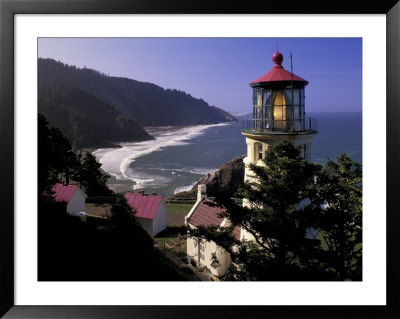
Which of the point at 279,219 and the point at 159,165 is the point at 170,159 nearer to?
the point at 159,165

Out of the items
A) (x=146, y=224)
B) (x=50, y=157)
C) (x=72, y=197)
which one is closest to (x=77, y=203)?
(x=72, y=197)

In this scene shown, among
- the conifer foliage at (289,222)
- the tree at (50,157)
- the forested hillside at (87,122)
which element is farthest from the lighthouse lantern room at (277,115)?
the forested hillside at (87,122)

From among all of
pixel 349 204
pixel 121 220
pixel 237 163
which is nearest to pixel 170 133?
pixel 237 163

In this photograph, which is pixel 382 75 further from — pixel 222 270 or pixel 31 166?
pixel 222 270

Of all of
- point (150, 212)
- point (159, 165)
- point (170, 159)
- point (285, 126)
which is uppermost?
point (285, 126)

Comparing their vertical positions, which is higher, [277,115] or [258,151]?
[277,115]
